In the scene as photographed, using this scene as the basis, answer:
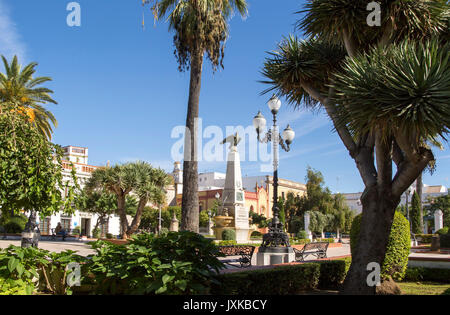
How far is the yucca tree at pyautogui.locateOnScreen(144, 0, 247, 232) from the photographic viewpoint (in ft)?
36.9

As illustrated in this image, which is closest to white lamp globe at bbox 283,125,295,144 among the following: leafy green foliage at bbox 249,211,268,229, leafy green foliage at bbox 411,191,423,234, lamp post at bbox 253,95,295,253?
lamp post at bbox 253,95,295,253

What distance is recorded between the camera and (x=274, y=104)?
13898mm

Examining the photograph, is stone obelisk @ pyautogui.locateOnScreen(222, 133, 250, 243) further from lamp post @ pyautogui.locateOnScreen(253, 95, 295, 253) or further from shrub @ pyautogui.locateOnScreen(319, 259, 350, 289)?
shrub @ pyautogui.locateOnScreen(319, 259, 350, 289)

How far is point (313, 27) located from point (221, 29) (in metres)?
4.83

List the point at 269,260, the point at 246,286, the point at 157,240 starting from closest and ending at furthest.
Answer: the point at 157,240 < the point at 246,286 < the point at 269,260

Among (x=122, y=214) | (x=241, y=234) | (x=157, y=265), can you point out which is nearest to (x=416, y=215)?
(x=241, y=234)

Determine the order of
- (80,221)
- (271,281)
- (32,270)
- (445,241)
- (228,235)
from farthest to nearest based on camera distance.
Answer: (80,221) < (228,235) < (445,241) < (271,281) < (32,270)

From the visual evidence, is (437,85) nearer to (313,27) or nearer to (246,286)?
(313,27)

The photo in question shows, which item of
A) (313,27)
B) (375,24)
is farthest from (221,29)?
(375,24)

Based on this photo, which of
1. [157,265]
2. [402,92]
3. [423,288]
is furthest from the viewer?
[423,288]

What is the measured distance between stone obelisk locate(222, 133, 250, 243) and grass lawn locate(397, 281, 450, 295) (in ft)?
64.0

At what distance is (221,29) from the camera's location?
513 inches

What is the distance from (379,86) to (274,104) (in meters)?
7.13

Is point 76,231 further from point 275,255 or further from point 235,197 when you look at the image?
point 275,255
